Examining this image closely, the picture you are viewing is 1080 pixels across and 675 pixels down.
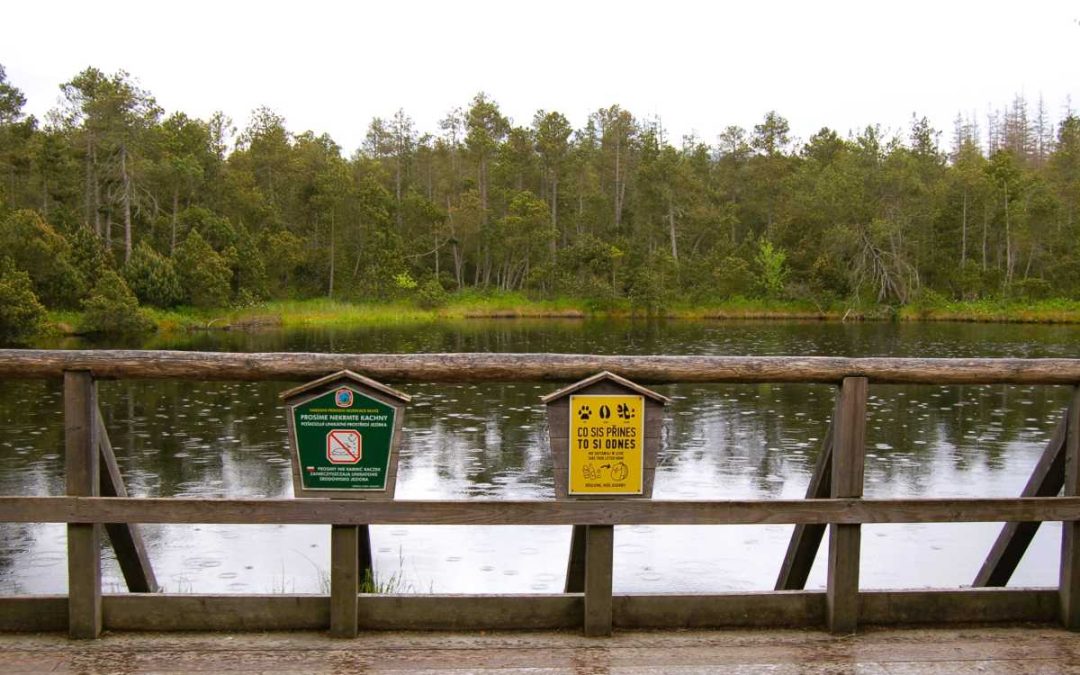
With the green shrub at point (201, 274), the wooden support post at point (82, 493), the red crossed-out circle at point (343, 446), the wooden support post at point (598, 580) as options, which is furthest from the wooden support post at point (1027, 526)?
the green shrub at point (201, 274)

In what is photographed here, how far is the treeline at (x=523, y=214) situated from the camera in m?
56.9

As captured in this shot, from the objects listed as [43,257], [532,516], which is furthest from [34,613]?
[43,257]

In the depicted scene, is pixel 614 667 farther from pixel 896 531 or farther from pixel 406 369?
pixel 896 531

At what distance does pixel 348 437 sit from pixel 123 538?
1.45 meters

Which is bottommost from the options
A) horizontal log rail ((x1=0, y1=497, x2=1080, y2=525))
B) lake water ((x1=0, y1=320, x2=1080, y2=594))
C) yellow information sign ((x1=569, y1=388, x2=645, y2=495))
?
lake water ((x1=0, y1=320, x2=1080, y2=594))

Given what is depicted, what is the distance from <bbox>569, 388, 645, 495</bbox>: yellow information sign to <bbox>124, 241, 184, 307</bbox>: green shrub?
1993 inches

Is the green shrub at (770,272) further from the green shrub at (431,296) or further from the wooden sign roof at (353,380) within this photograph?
the wooden sign roof at (353,380)

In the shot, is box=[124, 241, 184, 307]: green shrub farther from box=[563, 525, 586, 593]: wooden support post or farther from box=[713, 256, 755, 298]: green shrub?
box=[563, 525, 586, 593]: wooden support post

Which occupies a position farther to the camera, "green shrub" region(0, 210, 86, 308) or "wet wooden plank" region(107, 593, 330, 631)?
"green shrub" region(0, 210, 86, 308)

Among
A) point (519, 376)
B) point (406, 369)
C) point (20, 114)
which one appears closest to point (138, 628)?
point (406, 369)

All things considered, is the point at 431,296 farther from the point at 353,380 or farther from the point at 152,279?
the point at 353,380

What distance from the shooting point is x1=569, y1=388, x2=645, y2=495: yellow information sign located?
421 cm

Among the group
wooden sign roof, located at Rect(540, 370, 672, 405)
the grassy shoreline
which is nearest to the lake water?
wooden sign roof, located at Rect(540, 370, 672, 405)

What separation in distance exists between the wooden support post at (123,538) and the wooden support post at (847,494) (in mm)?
3091
